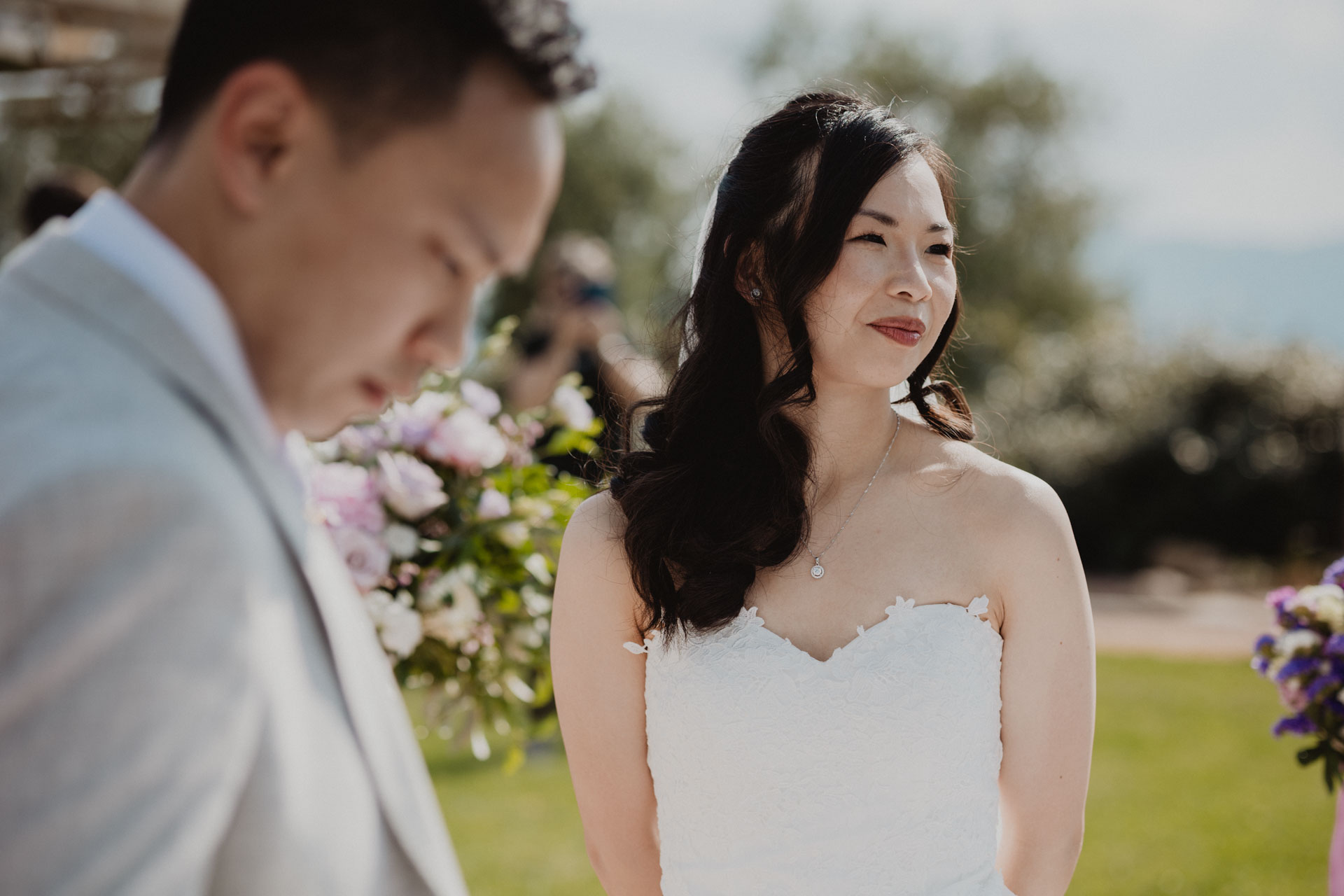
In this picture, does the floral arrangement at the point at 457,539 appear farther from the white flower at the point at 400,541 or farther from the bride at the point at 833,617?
the bride at the point at 833,617

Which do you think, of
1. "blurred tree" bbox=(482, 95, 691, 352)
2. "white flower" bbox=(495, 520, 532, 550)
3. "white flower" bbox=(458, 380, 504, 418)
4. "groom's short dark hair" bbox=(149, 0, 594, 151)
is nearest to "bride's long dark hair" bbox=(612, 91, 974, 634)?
"white flower" bbox=(495, 520, 532, 550)

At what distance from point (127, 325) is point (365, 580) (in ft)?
5.95

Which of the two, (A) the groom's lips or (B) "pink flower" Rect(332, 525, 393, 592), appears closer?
(A) the groom's lips

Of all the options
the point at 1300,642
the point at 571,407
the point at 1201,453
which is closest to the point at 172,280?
the point at 571,407

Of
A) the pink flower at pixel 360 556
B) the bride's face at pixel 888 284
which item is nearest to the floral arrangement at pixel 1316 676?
the bride's face at pixel 888 284

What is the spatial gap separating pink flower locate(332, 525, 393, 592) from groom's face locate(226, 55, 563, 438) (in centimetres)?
160

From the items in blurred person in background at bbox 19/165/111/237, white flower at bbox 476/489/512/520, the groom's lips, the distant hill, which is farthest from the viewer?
the distant hill

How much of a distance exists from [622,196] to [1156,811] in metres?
20.0

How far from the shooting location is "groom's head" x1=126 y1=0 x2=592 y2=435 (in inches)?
40.8

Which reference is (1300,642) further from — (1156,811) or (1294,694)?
(1156,811)

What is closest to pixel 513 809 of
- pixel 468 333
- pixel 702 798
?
pixel 702 798

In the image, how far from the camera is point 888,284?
2547 mm

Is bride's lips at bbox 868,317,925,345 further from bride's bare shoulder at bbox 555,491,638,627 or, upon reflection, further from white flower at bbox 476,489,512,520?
white flower at bbox 476,489,512,520

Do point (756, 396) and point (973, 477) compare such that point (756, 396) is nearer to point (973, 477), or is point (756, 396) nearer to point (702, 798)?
point (973, 477)
